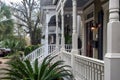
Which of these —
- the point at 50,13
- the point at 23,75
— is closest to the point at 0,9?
the point at 50,13

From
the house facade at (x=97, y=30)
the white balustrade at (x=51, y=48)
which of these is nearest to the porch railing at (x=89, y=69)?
the house facade at (x=97, y=30)

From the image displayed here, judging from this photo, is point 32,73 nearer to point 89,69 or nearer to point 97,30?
point 89,69

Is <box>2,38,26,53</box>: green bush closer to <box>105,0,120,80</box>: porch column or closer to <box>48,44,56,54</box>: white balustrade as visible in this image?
<box>48,44,56,54</box>: white balustrade

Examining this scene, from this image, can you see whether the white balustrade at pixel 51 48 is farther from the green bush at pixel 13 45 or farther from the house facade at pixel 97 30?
the green bush at pixel 13 45

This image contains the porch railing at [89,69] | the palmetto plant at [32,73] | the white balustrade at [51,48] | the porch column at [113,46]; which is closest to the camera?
the porch column at [113,46]

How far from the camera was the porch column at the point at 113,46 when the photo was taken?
4164mm

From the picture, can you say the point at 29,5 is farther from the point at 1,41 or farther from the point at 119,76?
the point at 119,76

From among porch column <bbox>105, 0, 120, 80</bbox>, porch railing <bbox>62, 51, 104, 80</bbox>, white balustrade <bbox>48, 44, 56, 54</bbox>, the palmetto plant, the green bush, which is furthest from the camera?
the green bush

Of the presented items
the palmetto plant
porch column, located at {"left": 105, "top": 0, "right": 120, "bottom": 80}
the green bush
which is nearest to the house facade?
porch column, located at {"left": 105, "top": 0, "right": 120, "bottom": 80}

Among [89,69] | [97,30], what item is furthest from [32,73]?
[97,30]

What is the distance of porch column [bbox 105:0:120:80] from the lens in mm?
Result: 4164

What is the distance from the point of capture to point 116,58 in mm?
4172

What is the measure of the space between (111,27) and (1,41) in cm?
3597

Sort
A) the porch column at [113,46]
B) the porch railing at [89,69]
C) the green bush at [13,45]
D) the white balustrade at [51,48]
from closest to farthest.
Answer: the porch column at [113,46] < the porch railing at [89,69] < the white balustrade at [51,48] < the green bush at [13,45]
